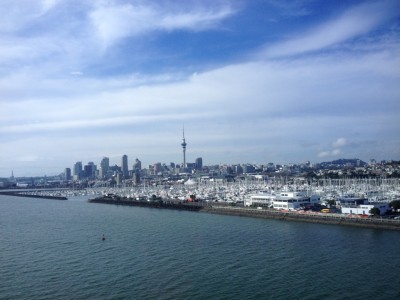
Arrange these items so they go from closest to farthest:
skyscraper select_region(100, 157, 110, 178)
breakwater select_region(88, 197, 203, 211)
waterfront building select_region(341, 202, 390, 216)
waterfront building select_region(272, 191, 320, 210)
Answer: waterfront building select_region(341, 202, 390, 216) → waterfront building select_region(272, 191, 320, 210) → breakwater select_region(88, 197, 203, 211) → skyscraper select_region(100, 157, 110, 178)

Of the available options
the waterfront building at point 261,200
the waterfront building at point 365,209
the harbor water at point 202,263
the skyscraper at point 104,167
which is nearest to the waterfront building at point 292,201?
the waterfront building at point 261,200

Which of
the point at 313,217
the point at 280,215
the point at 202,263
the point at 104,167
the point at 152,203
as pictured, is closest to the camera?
the point at 202,263

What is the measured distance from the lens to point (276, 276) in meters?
6.37

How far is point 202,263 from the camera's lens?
23.5 ft

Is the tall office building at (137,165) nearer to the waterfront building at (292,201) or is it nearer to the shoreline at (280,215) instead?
the shoreline at (280,215)

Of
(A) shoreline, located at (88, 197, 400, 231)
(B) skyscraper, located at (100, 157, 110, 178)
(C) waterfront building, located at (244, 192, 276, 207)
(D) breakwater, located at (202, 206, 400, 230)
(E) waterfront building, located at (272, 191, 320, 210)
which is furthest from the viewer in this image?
(B) skyscraper, located at (100, 157, 110, 178)

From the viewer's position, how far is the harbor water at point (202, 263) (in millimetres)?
5715

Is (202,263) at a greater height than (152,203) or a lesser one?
lesser

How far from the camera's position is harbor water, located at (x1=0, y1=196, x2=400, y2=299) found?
571 centimetres

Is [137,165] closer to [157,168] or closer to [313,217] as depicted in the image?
[157,168]

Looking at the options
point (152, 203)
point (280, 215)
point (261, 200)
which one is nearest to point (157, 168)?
point (152, 203)

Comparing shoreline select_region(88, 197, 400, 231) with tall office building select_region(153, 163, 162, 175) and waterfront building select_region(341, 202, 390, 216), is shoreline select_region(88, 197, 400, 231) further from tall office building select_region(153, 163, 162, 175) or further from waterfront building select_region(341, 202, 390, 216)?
tall office building select_region(153, 163, 162, 175)

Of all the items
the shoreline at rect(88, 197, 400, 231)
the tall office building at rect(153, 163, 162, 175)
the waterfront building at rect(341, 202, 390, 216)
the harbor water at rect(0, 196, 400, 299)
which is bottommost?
the harbor water at rect(0, 196, 400, 299)

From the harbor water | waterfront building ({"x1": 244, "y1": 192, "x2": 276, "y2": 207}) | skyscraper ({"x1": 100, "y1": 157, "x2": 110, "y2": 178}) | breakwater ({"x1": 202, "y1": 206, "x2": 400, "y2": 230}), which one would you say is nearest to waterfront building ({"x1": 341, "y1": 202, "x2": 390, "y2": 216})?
breakwater ({"x1": 202, "y1": 206, "x2": 400, "y2": 230})
